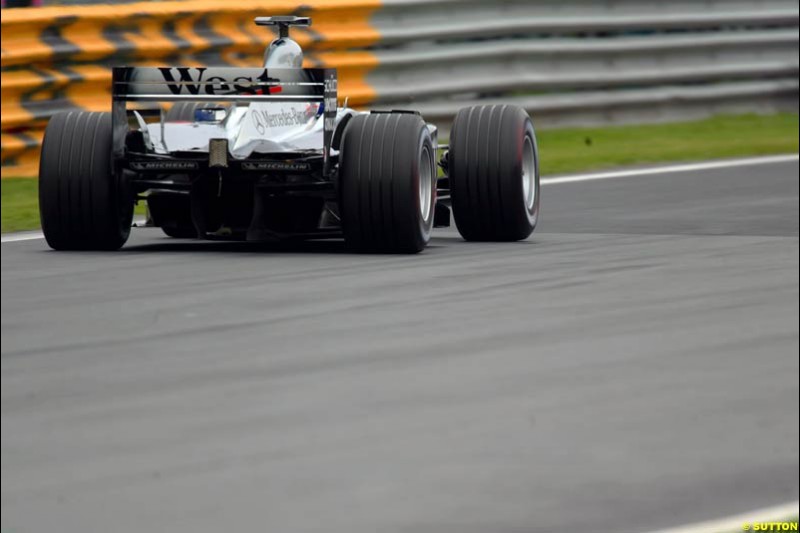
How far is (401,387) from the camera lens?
559 centimetres

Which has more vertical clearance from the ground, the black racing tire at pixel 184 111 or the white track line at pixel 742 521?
the black racing tire at pixel 184 111

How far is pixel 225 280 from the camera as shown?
305 inches

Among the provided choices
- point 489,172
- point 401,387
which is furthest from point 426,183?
point 401,387

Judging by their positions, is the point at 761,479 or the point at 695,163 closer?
the point at 761,479

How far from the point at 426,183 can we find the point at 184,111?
1.57m

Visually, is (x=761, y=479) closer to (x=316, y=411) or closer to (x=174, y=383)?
(x=316, y=411)

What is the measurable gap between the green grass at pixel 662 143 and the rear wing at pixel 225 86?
3.46 m

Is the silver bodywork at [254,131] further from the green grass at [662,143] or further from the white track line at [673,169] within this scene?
the white track line at [673,169]

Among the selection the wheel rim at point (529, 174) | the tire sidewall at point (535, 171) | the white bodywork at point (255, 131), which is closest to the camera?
the white bodywork at point (255, 131)

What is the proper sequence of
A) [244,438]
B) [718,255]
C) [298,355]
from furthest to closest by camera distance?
[718,255] < [298,355] < [244,438]

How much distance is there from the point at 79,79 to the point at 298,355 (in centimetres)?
693

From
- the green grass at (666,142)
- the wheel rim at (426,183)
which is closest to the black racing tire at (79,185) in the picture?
the wheel rim at (426,183)

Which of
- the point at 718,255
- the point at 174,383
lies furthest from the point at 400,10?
the point at 174,383

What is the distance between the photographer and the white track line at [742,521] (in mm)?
4109
